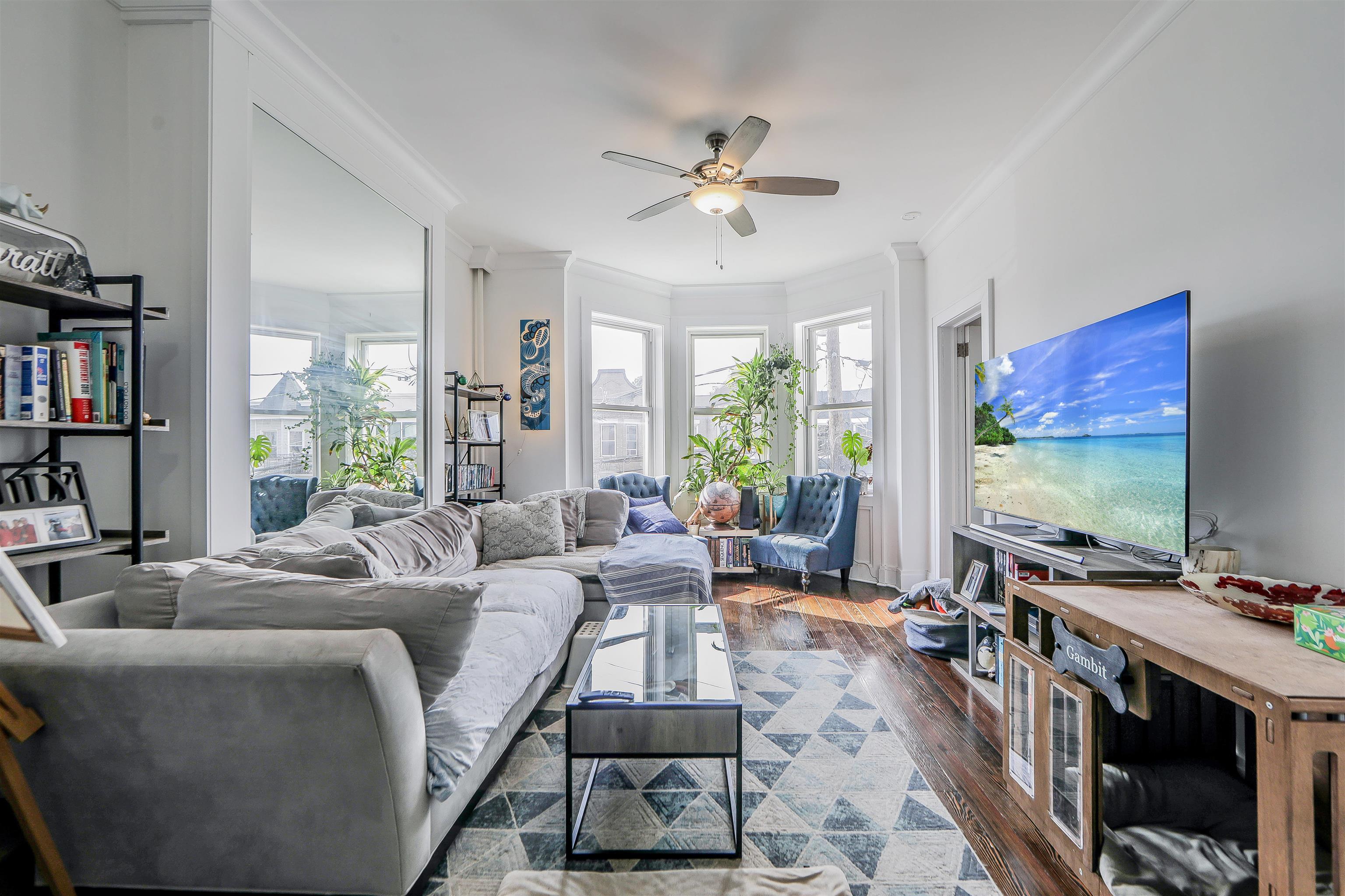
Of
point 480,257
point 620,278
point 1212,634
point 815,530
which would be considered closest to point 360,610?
point 1212,634

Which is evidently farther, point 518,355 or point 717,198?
point 518,355

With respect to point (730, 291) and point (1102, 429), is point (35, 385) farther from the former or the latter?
point (730, 291)

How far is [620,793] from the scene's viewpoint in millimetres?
1928

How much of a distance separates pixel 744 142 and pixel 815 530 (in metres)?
3.34

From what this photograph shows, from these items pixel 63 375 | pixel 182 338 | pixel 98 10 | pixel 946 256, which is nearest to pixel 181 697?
pixel 63 375

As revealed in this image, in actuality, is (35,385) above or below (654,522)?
above

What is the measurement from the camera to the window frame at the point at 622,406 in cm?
507

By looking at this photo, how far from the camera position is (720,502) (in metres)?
5.17

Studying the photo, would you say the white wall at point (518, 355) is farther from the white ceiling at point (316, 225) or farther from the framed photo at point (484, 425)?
the white ceiling at point (316, 225)

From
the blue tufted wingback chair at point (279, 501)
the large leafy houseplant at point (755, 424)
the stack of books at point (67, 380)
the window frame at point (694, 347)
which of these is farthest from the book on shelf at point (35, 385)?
the window frame at point (694, 347)

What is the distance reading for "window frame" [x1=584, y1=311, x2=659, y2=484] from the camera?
199 inches

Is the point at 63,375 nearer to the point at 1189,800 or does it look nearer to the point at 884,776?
the point at 884,776

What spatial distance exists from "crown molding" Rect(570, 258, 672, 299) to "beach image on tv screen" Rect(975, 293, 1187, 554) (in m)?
3.32

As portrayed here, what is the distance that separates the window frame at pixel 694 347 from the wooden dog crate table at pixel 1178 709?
394cm
